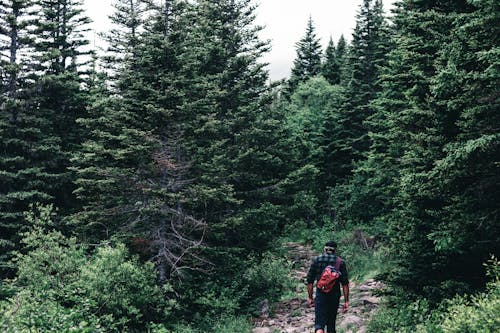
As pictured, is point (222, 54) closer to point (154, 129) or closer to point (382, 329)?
point (154, 129)

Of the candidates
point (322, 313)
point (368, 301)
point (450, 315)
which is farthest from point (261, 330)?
point (450, 315)

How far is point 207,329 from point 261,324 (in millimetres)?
1985

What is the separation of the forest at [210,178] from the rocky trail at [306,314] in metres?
0.70

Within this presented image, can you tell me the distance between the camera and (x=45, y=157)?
23406 millimetres

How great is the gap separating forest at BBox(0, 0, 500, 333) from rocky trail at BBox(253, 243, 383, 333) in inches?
27.6

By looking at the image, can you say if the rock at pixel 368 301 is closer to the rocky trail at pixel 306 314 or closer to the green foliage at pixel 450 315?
the rocky trail at pixel 306 314

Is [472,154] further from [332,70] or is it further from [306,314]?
[332,70]

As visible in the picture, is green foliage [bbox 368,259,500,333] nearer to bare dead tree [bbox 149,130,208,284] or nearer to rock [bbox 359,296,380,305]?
rock [bbox 359,296,380,305]

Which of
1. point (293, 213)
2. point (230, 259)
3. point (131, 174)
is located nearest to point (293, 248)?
point (293, 213)

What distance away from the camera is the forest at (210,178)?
939 centimetres

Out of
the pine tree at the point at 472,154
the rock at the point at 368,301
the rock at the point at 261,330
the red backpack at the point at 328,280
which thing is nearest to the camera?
the pine tree at the point at 472,154

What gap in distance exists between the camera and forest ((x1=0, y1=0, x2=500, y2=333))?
370 inches

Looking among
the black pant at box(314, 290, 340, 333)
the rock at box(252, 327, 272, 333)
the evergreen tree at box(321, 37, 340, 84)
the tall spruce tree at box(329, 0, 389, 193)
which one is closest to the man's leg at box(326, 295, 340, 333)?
the black pant at box(314, 290, 340, 333)

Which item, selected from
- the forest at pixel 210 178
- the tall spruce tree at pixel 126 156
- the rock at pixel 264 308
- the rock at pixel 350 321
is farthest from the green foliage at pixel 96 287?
the rock at pixel 350 321
